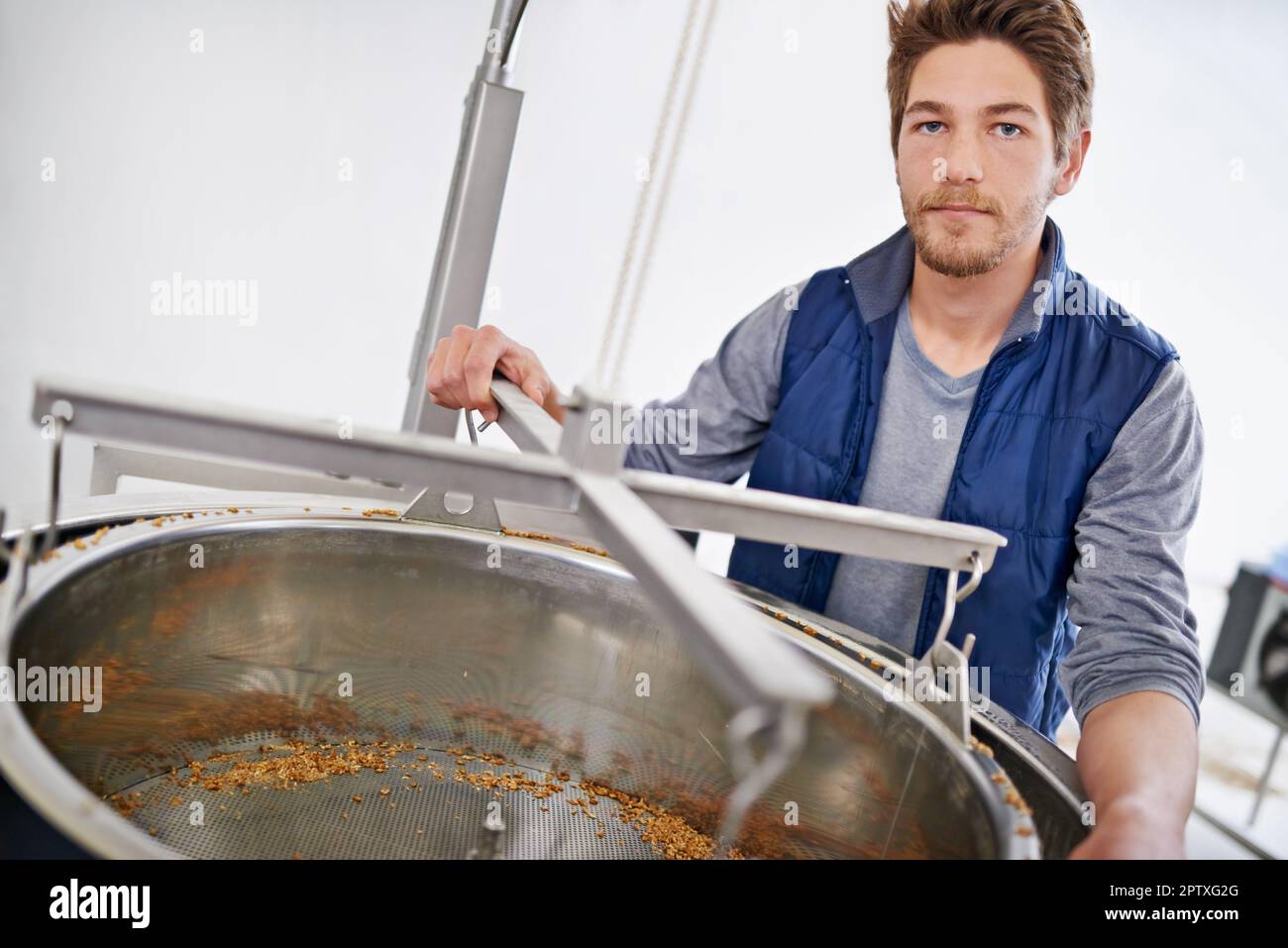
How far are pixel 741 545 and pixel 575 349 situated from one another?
176cm

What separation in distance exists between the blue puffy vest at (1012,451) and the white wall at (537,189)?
1685 millimetres

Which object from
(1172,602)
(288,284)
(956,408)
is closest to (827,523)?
(1172,602)

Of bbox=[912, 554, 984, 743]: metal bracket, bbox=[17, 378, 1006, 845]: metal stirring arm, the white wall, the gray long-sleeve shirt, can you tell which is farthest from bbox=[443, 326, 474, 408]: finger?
the white wall

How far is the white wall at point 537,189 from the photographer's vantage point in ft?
7.95

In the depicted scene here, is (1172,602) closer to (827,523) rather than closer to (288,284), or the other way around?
(827,523)

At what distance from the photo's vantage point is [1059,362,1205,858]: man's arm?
30.5 inches

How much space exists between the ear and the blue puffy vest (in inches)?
2.2

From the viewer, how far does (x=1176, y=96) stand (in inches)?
129

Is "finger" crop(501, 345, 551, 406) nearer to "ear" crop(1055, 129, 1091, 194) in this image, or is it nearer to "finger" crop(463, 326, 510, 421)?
"finger" crop(463, 326, 510, 421)

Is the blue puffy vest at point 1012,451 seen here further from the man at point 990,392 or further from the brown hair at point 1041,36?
the brown hair at point 1041,36

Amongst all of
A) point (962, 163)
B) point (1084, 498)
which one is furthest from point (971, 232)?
point (1084, 498)

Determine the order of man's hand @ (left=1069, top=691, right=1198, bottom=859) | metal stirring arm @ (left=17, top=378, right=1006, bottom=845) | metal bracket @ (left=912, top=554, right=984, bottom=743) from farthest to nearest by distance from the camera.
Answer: metal bracket @ (left=912, top=554, right=984, bottom=743), man's hand @ (left=1069, top=691, right=1198, bottom=859), metal stirring arm @ (left=17, top=378, right=1006, bottom=845)

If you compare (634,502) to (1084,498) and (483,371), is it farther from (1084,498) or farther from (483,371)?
(1084,498)

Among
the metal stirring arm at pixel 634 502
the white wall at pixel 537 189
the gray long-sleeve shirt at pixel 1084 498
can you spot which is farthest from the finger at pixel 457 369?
the white wall at pixel 537 189
